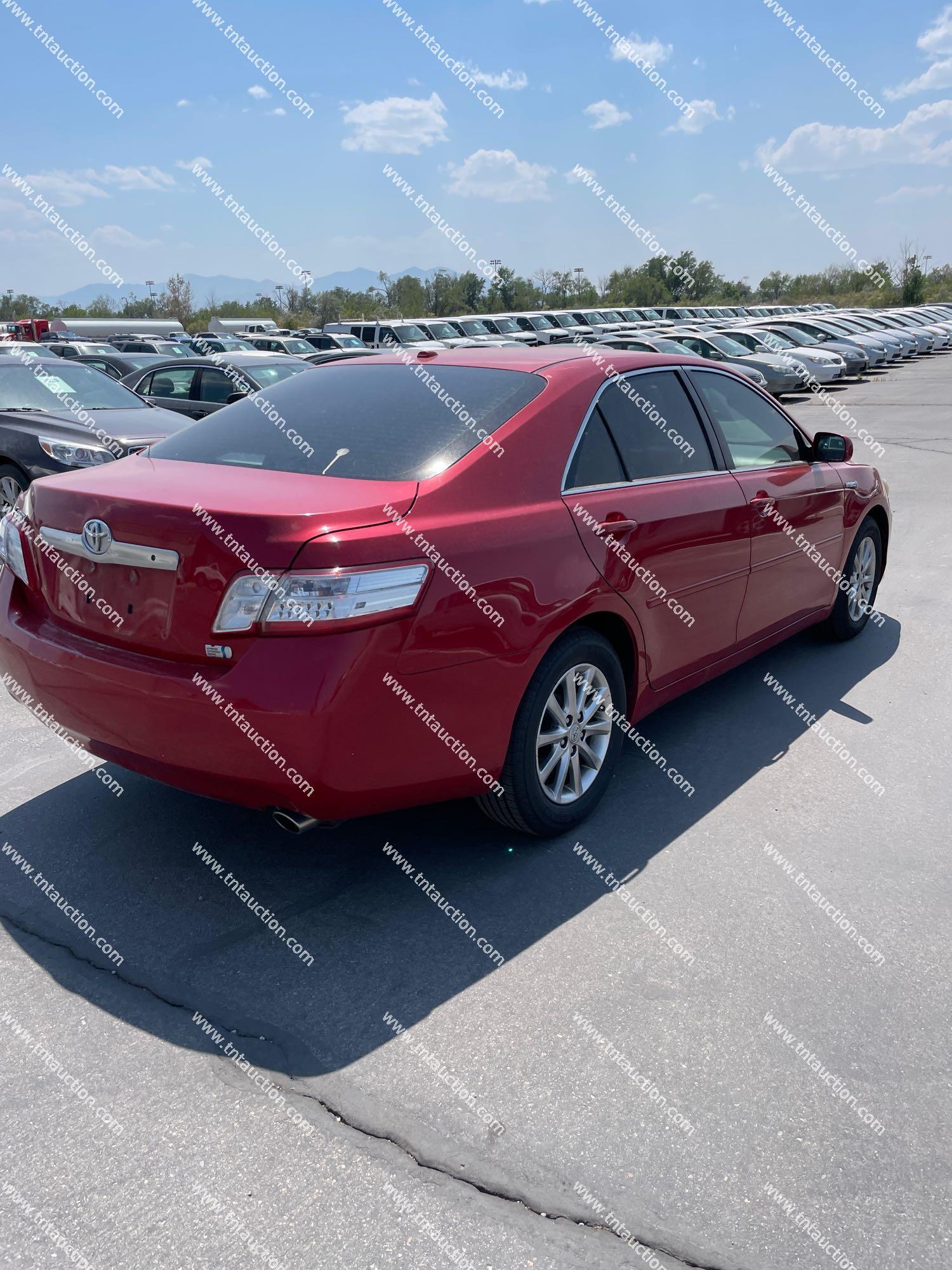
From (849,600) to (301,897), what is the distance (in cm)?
397

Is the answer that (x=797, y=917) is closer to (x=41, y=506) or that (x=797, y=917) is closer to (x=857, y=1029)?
(x=857, y=1029)

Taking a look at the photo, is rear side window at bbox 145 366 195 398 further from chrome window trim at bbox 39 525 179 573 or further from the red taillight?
the red taillight

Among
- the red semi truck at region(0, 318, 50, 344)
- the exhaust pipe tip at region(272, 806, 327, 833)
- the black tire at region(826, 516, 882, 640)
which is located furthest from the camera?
the red semi truck at region(0, 318, 50, 344)

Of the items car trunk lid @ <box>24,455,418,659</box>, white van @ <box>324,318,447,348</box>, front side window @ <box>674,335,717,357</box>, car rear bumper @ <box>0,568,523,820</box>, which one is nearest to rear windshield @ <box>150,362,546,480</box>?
car trunk lid @ <box>24,455,418,659</box>

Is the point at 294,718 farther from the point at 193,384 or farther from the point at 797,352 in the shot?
the point at 797,352

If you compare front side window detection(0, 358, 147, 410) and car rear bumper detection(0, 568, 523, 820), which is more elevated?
front side window detection(0, 358, 147, 410)

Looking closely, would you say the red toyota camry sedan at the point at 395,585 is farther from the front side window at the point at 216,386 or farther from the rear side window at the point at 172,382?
the rear side window at the point at 172,382

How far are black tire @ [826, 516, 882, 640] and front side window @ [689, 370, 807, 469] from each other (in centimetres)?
85

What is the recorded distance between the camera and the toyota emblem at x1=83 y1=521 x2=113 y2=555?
3.20 metres

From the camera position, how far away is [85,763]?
4.44 metres

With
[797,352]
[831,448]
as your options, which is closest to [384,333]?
[797,352]

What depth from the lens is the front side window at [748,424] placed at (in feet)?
15.9

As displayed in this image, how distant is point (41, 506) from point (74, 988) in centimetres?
157

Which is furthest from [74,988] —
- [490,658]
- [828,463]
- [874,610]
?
[874,610]
